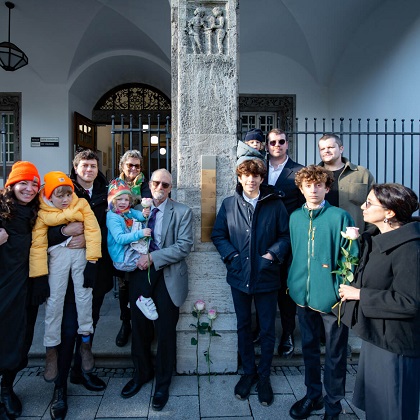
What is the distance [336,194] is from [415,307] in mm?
1523

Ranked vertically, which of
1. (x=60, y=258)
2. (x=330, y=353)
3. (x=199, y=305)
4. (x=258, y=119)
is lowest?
(x=330, y=353)

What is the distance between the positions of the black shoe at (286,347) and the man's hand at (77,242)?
2094mm

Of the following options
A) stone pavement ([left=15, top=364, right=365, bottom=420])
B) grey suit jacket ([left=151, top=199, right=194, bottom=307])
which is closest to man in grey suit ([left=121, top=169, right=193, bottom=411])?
grey suit jacket ([left=151, top=199, right=194, bottom=307])

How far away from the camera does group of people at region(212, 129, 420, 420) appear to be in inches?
73.5

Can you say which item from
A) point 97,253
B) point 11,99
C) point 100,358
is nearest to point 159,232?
point 97,253

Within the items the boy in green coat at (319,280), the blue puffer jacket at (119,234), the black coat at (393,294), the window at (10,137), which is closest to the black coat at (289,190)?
the boy in green coat at (319,280)

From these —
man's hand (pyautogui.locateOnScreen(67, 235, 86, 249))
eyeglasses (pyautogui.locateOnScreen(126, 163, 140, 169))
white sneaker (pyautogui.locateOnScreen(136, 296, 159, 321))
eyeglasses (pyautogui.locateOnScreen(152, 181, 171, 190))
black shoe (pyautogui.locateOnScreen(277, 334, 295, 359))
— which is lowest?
black shoe (pyautogui.locateOnScreen(277, 334, 295, 359))

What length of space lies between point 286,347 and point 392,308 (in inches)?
66.8

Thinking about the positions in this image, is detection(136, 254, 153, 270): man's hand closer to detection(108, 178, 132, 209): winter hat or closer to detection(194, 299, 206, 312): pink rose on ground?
detection(108, 178, 132, 209): winter hat

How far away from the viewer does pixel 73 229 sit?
258cm

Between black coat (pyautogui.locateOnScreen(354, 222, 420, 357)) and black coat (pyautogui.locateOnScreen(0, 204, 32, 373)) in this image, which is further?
black coat (pyautogui.locateOnScreen(0, 204, 32, 373))

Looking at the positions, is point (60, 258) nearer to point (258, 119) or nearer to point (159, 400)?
point (159, 400)

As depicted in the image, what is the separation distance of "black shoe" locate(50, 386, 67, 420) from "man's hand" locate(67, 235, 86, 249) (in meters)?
1.10

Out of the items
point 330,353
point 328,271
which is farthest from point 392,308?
point 330,353
